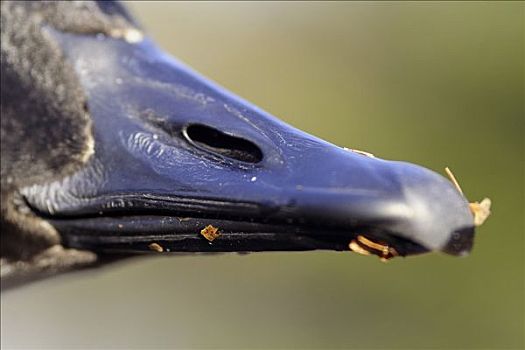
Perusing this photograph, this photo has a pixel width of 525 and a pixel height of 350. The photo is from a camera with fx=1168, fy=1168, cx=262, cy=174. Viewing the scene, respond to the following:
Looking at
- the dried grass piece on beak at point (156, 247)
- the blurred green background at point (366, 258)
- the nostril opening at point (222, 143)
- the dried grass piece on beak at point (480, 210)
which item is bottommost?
the dried grass piece on beak at point (480, 210)

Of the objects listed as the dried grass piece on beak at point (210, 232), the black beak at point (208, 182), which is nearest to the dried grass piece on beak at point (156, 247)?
the black beak at point (208, 182)

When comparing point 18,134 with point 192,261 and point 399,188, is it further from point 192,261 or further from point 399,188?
point 192,261

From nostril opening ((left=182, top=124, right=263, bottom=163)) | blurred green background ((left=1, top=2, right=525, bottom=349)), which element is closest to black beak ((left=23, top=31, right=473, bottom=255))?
nostril opening ((left=182, top=124, right=263, bottom=163))

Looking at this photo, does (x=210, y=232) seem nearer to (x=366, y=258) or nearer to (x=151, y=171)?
(x=151, y=171)

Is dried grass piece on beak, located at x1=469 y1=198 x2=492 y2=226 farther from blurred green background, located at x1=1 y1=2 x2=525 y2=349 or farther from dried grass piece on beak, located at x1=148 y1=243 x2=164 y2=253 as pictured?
blurred green background, located at x1=1 y1=2 x2=525 y2=349

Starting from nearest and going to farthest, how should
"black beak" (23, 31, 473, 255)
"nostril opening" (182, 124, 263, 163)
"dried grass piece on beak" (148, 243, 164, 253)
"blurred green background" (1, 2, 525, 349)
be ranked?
"black beak" (23, 31, 473, 255), "nostril opening" (182, 124, 263, 163), "dried grass piece on beak" (148, 243, 164, 253), "blurred green background" (1, 2, 525, 349)

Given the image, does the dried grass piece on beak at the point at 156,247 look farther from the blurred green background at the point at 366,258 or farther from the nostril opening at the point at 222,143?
the blurred green background at the point at 366,258
